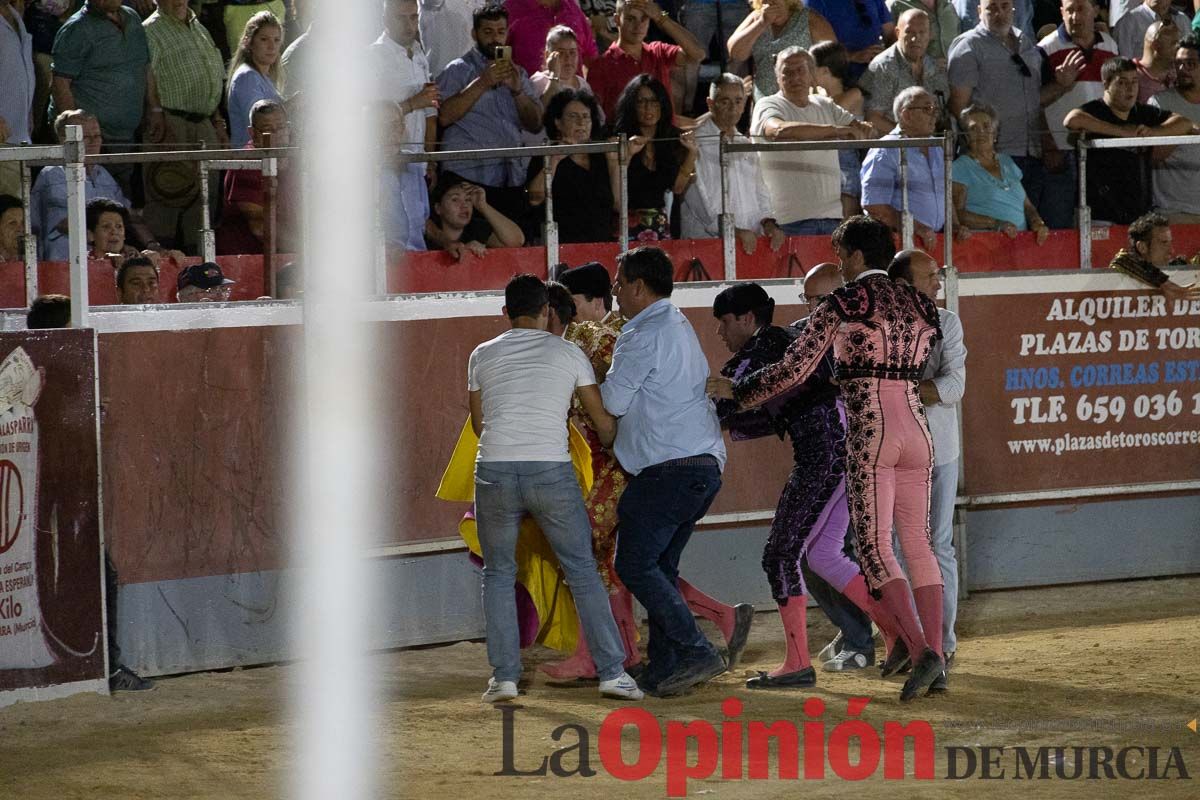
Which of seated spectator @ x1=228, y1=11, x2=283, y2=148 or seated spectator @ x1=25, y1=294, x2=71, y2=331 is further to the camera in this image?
seated spectator @ x1=228, y1=11, x2=283, y2=148

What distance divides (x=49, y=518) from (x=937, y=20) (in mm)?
7630

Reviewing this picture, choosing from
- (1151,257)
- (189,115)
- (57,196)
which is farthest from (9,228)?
(1151,257)

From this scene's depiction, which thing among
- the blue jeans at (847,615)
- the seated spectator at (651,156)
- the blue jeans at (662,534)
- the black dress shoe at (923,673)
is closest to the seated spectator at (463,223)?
the seated spectator at (651,156)

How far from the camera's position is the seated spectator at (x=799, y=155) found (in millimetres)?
10867

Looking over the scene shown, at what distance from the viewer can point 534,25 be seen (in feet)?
38.5

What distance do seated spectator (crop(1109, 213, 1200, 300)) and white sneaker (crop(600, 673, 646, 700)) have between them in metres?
4.61

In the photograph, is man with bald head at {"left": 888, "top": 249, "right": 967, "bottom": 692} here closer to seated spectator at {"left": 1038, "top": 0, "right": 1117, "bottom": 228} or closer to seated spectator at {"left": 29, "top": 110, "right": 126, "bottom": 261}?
seated spectator at {"left": 1038, "top": 0, "right": 1117, "bottom": 228}

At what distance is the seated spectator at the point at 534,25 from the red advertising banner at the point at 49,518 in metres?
4.18

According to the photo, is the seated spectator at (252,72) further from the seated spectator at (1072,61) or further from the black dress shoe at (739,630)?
the seated spectator at (1072,61)

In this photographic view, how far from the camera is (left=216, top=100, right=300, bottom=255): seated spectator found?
9352 mm

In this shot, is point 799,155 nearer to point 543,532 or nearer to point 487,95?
point 487,95

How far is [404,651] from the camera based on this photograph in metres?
9.59

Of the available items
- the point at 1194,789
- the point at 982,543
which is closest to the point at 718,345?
the point at 982,543

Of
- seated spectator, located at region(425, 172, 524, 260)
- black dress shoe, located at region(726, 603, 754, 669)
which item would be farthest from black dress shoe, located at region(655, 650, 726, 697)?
seated spectator, located at region(425, 172, 524, 260)
